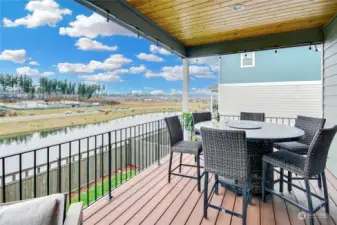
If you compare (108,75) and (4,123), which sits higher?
(108,75)

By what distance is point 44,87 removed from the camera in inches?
105

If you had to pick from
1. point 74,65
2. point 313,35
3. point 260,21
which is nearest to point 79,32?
point 74,65

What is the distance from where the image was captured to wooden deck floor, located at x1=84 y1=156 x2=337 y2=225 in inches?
72.8

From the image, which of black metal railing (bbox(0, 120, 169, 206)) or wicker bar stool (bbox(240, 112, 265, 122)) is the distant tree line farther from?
wicker bar stool (bbox(240, 112, 265, 122))

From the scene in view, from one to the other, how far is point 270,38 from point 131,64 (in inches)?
135

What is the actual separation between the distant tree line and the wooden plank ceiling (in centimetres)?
165

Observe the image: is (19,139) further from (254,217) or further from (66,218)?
(254,217)

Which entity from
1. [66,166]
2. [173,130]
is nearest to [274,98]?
[173,130]

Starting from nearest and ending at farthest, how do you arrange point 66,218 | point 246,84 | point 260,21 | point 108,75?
point 66,218
point 260,21
point 108,75
point 246,84

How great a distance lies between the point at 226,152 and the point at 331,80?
2950 millimetres

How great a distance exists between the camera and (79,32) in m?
3.45

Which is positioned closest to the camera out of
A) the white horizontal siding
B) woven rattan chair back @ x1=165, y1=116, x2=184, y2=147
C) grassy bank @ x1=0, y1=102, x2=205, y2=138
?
grassy bank @ x1=0, y1=102, x2=205, y2=138

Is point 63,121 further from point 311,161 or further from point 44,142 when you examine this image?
point 311,161

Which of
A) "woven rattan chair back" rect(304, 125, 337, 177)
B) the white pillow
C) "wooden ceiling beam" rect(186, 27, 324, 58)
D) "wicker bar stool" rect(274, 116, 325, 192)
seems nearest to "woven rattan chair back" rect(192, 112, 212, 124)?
"wicker bar stool" rect(274, 116, 325, 192)
